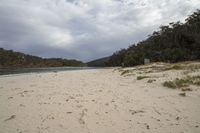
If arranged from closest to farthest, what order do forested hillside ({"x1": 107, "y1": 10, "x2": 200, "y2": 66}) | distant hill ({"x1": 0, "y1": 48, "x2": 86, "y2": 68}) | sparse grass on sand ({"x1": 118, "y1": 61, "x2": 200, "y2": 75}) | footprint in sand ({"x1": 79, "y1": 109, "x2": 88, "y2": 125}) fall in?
footprint in sand ({"x1": 79, "y1": 109, "x2": 88, "y2": 125}) < sparse grass on sand ({"x1": 118, "y1": 61, "x2": 200, "y2": 75}) < forested hillside ({"x1": 107, "y1": 10, "x2": 200, "y2": 66}) < distant hill ({"x1": 0, "y1": 48, "x2": 86, "y2": 68})

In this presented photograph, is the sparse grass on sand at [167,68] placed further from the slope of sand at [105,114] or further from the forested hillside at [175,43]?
the forested hillside at [175,43]

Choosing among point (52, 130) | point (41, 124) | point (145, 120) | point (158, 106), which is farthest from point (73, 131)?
point (158, 106)

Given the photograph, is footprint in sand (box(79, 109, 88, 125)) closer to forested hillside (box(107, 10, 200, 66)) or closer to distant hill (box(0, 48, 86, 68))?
forested hillside (box(107, 10, 200, 66))

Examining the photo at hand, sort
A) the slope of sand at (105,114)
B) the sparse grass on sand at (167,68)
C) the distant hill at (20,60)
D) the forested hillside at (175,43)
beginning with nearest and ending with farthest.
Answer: the slope of sand at (105,114), the sparse grass on sand at (167,68), the forested hillside at (175,43), the distant hill at (20,60)

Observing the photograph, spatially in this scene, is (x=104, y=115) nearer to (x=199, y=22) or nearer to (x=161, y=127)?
(x=161, y=127)

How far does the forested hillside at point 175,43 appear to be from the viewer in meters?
43.5

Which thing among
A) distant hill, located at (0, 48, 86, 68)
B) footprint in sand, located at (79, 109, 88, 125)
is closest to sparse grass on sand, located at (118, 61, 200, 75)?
footprint in sand, located at (79, 109, 88, 125)

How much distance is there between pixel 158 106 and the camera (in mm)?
6770

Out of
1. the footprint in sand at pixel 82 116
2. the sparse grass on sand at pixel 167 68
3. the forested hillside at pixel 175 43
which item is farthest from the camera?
the forested hillside at pixel 175 43

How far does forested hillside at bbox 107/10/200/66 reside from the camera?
43.5 metres

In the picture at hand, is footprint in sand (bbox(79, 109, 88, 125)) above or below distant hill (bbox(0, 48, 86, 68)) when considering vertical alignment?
below

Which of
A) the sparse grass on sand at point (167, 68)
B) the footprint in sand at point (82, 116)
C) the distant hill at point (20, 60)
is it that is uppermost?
the distant hill at point (20, 60)

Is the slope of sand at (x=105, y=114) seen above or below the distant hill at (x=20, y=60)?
below

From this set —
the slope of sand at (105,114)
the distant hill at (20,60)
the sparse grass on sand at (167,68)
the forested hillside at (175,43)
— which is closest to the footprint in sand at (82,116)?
the slope of sand at (105,114)
